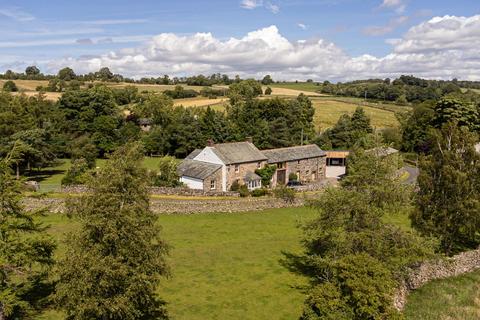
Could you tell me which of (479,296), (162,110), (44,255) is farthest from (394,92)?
(44,255)

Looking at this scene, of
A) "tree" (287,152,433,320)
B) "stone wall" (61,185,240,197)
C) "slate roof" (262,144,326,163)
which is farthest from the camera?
"slate roof" (262,144,326,163)

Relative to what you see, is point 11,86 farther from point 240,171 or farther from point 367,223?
point 367,223

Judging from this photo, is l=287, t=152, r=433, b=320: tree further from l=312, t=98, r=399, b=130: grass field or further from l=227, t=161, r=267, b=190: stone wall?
l=312, t=98, r=399, b=130: grass field

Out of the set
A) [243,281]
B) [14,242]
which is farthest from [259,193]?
[14,242]

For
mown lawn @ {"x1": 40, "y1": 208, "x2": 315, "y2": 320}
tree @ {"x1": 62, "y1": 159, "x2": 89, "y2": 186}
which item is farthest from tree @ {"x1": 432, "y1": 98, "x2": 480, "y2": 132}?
tree @ {"x1": 62, "y1": 159, "x2": 89, "y2": 186}

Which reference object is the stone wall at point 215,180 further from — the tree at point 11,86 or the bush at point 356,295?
the tree at point 11,86

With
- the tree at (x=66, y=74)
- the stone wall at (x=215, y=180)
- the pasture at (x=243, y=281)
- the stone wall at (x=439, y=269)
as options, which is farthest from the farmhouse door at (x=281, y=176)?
the tree at (x=66, y=74)
